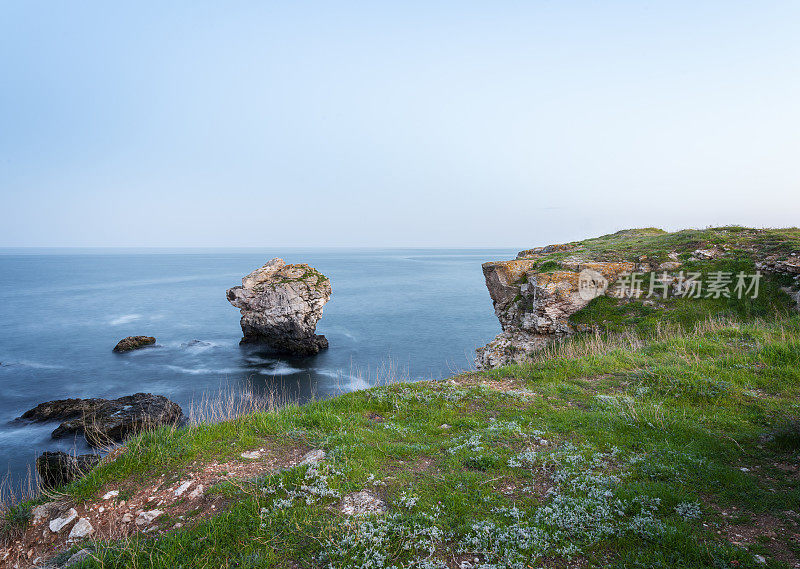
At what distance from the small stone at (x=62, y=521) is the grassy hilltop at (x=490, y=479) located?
0.47ft

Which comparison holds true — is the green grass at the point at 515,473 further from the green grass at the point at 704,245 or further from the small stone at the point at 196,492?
the green grass at the point at 704,245

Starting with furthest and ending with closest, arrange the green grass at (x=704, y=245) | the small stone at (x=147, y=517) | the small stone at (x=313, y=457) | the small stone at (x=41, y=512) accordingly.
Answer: the green grass at (x=704, y=245) → the small stone at (x=313, y=457) → the small stone at (x=41, y=512) → the small stone at (x=147, y=517)

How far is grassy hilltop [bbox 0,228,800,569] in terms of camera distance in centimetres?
509

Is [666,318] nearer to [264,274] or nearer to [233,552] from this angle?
[233,552]

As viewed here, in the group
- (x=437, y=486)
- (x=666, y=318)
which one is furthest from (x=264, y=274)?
(x=437, y=486)

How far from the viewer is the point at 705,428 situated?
7.81m

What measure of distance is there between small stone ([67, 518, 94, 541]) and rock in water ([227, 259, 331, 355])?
37932mm

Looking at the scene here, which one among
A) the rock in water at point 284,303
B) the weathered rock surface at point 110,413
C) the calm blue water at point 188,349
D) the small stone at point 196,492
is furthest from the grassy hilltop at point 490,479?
the rock in water at point 284,303

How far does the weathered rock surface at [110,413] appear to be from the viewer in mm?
24266

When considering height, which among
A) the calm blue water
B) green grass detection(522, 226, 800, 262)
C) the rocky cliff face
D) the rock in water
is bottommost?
the calm blue water

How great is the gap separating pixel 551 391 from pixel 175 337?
54313mm

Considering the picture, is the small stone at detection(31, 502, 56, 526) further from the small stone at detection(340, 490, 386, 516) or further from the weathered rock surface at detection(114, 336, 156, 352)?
the weathered rock surface at detection(114, 336, 156, 352)

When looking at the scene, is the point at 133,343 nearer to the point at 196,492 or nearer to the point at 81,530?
the point at 81,530

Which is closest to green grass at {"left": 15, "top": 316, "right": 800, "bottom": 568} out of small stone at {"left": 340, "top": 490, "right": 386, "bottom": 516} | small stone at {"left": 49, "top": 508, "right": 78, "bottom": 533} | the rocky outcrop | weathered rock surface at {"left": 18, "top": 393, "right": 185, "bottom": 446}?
small stone at {"left": 340, "top": 490, "right": 386, "bottom": 516}
